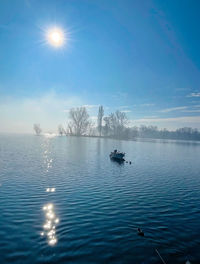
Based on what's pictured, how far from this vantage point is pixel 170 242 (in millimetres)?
9766

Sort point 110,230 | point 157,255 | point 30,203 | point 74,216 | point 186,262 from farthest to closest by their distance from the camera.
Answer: point 30,203
point 74,216
point 110,230
point 157,255
point 186,262

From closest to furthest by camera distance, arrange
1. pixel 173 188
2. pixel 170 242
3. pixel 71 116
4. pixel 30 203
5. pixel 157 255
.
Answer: pixel 157 255, pixel 170 242, pixel 30 203, pixel 173 188, pixel 71 116

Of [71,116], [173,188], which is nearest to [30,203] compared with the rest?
[173,188]

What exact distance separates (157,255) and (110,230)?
3.24 meters

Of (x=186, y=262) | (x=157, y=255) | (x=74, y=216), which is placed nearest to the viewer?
(x=186, y=262)

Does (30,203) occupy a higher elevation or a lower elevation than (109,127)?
lower

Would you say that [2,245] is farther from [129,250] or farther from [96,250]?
[129,250]

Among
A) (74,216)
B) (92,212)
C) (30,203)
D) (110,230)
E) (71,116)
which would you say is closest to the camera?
(110,230)

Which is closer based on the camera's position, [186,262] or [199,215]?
[186,262]

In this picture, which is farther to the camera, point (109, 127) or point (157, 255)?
point (109, 127)

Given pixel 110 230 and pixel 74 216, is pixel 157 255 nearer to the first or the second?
pixel 110 230

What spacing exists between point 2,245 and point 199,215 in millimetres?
14453

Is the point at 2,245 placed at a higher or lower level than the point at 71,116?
lower

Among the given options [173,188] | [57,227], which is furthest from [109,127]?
[57,227]
